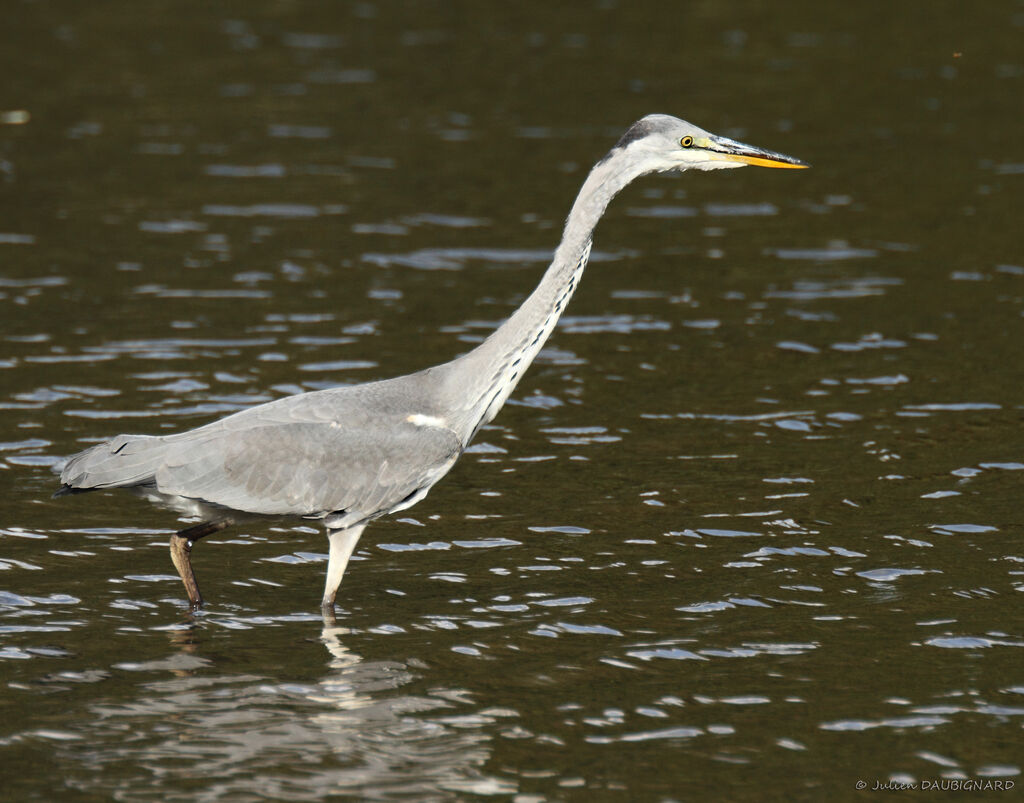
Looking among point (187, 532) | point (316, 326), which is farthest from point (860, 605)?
point (316, 326)

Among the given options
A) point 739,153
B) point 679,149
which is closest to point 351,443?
point 679,149

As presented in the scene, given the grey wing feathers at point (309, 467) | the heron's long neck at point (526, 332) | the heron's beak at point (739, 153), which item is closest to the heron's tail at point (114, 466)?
the grey wing feathers at point (309, 467)

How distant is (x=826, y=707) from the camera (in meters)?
7.87

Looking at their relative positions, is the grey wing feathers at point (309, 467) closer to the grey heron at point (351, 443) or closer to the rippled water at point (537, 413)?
the grey heron at point (351, 443)

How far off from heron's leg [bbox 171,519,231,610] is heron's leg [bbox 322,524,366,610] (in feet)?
2.26

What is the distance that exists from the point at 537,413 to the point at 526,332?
12.2 feet

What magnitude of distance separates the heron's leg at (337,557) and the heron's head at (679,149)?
2.92m

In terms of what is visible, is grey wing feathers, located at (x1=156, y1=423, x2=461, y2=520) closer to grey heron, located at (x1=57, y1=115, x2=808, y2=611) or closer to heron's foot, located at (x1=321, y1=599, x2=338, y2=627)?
grey heron, located at (x1=57, y1=115, x2=808, y2=611)

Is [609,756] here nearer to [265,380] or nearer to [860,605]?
[860,605]

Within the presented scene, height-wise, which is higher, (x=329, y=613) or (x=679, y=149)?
(x=679, y=149)

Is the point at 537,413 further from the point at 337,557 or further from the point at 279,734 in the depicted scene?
the point at 279,734

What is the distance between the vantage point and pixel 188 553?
9234 millimetres

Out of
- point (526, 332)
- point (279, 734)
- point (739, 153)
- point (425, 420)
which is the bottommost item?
point (279, 734)

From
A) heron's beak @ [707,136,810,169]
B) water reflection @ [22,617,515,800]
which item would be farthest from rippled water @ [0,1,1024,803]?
heron's beak @ [707,136,810,169]
